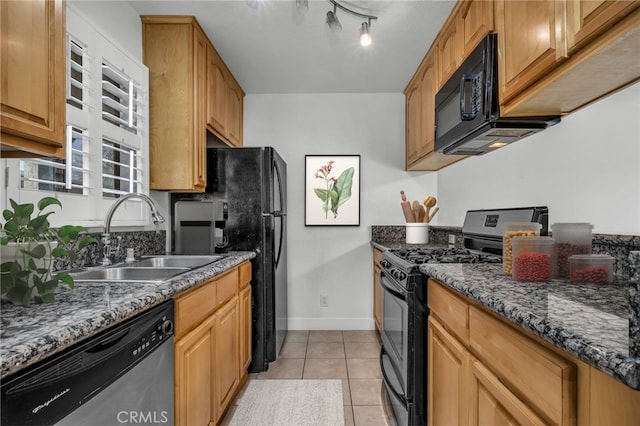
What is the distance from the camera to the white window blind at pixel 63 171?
4.43ft

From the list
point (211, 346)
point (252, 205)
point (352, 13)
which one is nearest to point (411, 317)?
point (211, 346)

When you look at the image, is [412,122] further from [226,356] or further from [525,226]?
[226,356]

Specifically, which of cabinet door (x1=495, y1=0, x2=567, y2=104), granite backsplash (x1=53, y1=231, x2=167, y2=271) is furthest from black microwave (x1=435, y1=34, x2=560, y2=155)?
granite backsplash (x1=53, y1=231, x2=167, y2=271)

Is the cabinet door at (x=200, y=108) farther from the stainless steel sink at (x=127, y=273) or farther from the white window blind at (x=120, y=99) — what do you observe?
the stainless steel sink at (x=127, y=273)

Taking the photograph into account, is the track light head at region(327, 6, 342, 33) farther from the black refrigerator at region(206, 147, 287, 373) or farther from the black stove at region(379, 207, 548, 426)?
the black stove at region(379, 207, 548, 426)

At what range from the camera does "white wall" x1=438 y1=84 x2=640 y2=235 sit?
130cm

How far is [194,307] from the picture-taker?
1422 millimetres

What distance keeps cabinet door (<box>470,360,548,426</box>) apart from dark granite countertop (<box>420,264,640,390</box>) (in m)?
0.21

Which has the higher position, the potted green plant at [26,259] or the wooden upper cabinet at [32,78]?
the wooden upper cabinet at [32,78]

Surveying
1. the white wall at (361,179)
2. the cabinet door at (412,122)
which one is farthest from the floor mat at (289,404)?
the cabinet door at (412,122)

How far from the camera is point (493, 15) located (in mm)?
1568

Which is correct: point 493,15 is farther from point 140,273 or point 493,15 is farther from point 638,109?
point 140,273

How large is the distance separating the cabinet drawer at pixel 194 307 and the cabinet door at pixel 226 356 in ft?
0.48

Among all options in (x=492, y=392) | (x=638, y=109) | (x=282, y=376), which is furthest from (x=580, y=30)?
(x=282, y=376)
